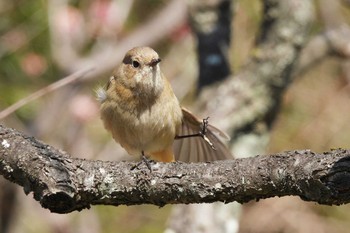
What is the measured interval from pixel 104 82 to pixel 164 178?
3187 millimetres

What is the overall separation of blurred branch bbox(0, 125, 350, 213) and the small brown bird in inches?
42.1

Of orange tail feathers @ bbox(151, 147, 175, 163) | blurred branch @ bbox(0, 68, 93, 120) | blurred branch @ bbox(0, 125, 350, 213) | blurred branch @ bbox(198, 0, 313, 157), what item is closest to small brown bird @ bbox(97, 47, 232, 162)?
orange tail feathers @ bbox(151, 147, 175, 163)

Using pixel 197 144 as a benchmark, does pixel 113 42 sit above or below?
above

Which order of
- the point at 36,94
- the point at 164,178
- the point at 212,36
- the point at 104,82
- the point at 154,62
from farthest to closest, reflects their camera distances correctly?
the point at 104,82 < the point at 212,36 < the point at 154,62 < the point at 36,94 < the point at 164,178

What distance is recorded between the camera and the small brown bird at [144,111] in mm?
3547

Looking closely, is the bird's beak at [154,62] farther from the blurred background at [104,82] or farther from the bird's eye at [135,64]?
the blurred background at [104,82]

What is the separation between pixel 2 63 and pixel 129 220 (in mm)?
1363

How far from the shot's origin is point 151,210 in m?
5.65

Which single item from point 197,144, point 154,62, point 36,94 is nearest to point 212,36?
point 197,144

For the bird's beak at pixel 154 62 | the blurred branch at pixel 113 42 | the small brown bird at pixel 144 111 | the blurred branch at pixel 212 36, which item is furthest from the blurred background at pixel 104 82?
the bird's beak at pixel 154 62

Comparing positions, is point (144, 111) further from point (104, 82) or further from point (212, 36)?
point (104, 82)

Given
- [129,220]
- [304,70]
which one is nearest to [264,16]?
[304,70]

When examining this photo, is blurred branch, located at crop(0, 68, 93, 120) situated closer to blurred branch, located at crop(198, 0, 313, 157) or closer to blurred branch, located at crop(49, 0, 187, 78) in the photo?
blurred branch, located at crop(198, 0, 313, 157)

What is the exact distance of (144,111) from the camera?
358cm
